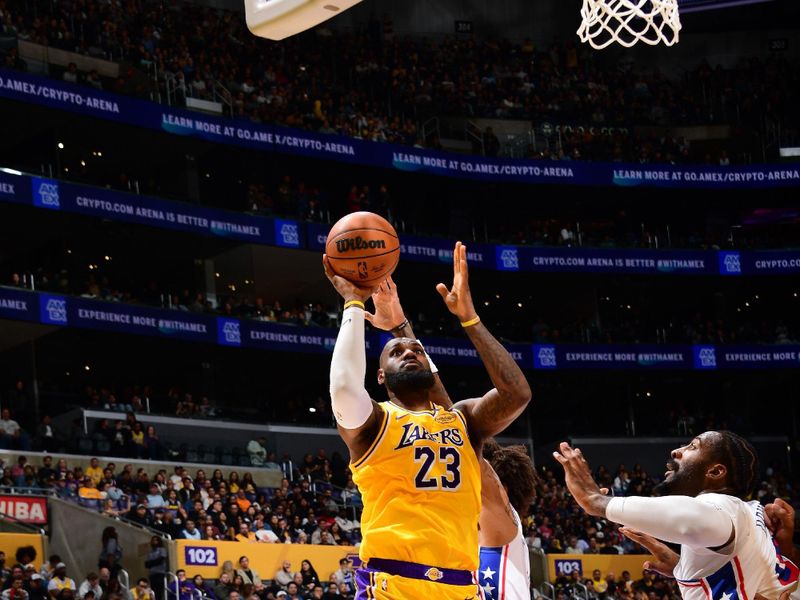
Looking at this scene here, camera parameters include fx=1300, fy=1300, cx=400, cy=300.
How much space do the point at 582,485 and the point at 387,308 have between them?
5.30 feet

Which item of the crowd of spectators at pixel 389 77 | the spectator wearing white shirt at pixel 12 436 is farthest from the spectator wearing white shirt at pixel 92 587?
the crowd of spectators at pixel 389 77

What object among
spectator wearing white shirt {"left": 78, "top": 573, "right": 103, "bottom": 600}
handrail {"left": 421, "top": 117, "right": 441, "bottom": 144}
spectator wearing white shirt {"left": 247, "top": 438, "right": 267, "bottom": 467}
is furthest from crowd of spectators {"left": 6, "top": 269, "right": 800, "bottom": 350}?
spectator wearing white shirt {"left": 78, "top": 573, "right": 103, "bottom": 600}

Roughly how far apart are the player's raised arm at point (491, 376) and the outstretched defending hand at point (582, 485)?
1.22 feet

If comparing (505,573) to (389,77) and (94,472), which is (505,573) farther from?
(389,77)

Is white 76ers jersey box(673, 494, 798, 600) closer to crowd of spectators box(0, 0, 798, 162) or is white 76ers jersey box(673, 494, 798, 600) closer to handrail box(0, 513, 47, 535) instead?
handrail box(0, 513, 47, 535)

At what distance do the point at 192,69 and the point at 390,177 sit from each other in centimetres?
622

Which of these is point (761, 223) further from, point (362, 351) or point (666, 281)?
point (362, 351)

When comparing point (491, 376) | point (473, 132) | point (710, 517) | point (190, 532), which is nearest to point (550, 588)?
point (190, 532)

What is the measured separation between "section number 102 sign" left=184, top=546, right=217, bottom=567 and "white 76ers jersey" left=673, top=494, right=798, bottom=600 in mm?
15302

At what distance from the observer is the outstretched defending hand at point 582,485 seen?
478cm

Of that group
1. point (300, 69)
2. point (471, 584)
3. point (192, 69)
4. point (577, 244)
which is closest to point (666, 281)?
point (577, 244)

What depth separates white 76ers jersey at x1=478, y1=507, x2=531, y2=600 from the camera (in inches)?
243

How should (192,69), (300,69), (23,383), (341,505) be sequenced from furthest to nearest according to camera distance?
(300,69), (192,69), (23,383), (341,505)

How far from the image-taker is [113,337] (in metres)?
28.7
